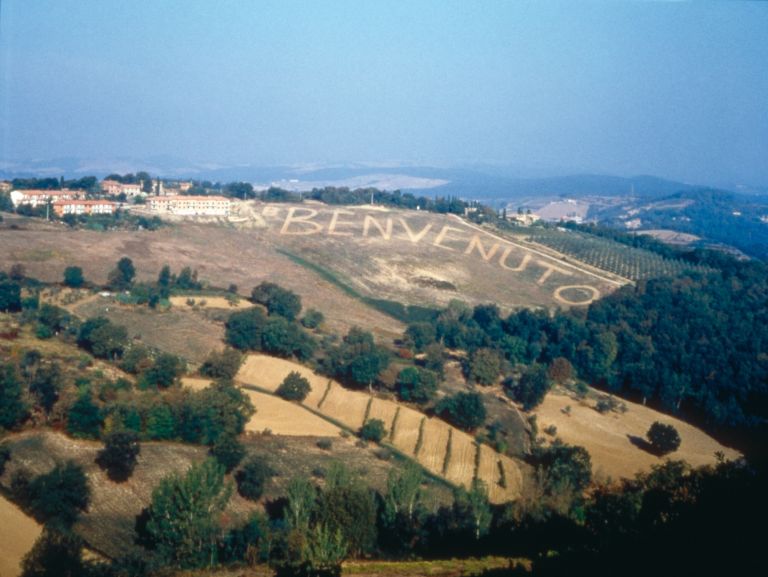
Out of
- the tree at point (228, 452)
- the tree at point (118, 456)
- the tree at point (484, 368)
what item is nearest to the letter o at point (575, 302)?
the tree at point (484, 368)

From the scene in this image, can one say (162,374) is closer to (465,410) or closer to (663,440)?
(465,410)

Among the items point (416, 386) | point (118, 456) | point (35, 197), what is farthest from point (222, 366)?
point (35, 197)

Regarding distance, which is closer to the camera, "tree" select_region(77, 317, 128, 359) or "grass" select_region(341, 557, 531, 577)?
"grass" select_region(341, 557, 531, 577)

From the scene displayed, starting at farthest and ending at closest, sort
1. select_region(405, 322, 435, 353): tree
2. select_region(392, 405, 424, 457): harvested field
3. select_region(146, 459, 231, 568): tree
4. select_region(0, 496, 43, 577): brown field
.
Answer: select_region(405, 322, 435, 353): tree < select_region(392, 405, 424, 457): harvested field < select_region(146, 459, 231, 568): tree < select_region(0, 496, 43, 577): brown field

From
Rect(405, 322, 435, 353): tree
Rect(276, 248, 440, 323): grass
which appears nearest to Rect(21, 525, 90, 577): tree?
Rect(405, 322, 435, 353): tree

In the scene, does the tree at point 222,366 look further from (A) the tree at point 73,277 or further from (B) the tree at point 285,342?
(A) the tree at point 73,277

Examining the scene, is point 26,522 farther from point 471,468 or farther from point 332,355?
point 332,355

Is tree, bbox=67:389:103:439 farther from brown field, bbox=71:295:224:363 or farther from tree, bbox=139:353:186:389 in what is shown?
brown field, bbox=71:295:224:363
